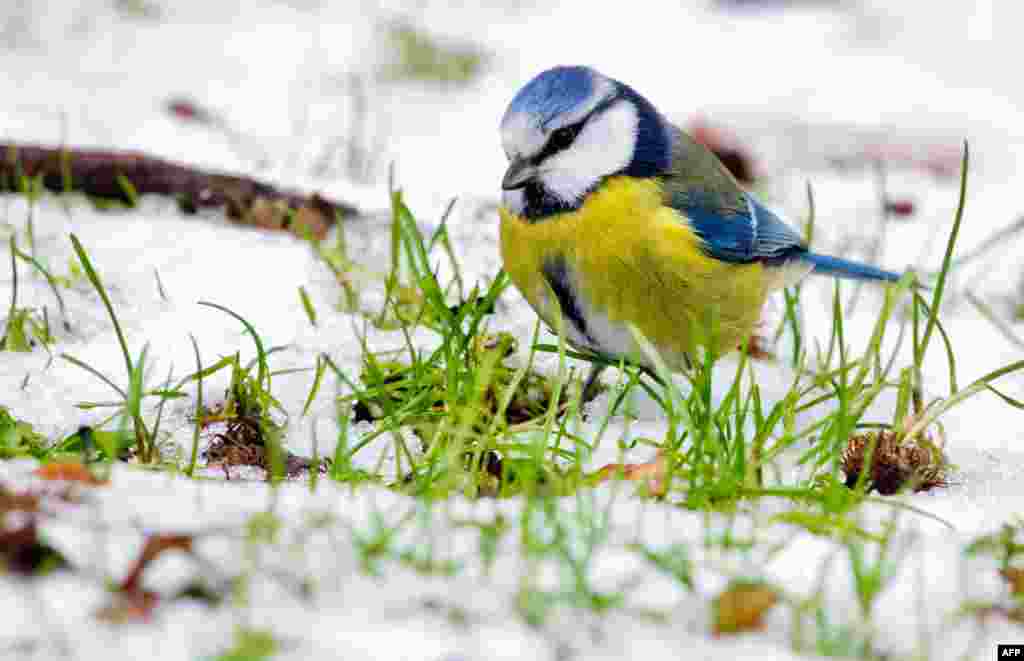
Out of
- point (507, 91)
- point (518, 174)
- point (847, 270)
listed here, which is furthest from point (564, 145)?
point (507, 91)

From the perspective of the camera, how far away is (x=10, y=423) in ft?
7.03

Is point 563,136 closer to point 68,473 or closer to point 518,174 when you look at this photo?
point 518,174

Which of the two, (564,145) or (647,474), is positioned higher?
(564,145)

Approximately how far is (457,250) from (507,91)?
88.3 inches

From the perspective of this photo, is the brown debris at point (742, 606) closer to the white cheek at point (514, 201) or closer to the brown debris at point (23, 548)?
the brown debris at point (23, 548)

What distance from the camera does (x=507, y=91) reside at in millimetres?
5523

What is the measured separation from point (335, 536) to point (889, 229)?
11.2 feet

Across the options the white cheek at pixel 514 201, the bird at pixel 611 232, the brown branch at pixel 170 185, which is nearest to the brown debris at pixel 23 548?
the bird at pixel 611 232

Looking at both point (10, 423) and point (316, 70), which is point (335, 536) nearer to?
point (10, 423)

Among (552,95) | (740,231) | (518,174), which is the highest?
(552,95)

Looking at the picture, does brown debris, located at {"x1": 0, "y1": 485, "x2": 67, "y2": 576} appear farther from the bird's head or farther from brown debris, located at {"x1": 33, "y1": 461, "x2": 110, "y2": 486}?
the bird's head

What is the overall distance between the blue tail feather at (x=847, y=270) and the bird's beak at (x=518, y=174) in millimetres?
868

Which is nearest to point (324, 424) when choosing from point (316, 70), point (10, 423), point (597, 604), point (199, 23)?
point (10, 423)

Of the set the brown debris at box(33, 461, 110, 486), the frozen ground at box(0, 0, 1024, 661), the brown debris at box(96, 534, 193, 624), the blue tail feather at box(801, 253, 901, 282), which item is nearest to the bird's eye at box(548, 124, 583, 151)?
the frozen ground at box(0, 0, 1024, 661)
